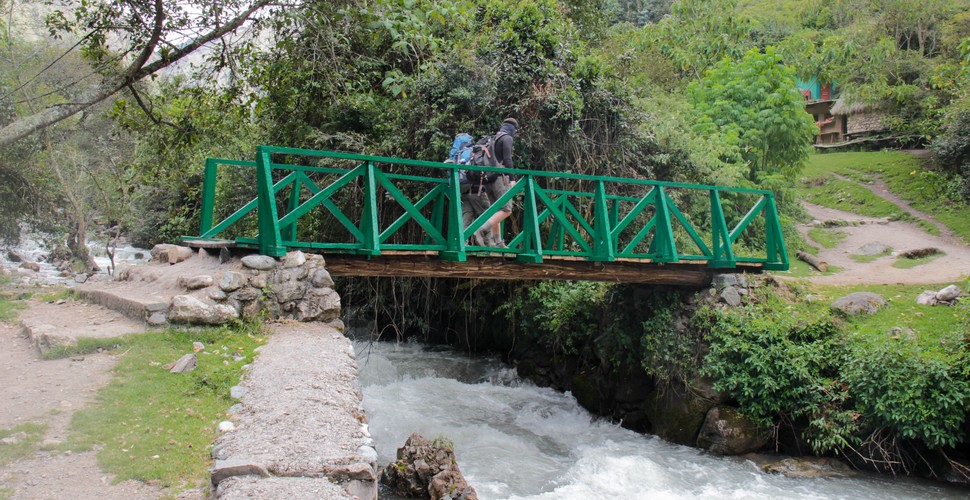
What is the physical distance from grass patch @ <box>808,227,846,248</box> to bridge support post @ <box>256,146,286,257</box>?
14202mm

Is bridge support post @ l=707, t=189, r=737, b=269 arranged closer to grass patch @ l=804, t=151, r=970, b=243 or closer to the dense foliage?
the dense foliage

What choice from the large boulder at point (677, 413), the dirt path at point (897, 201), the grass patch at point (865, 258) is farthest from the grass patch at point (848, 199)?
the large boulder at point (677, 413)

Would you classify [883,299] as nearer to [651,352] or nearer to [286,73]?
[651,352]

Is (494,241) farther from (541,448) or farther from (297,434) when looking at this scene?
(297,434)

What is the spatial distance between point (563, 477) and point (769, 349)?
10.3 ft

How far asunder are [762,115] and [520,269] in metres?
10.6

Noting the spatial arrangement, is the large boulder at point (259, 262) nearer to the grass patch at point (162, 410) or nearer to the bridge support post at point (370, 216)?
the grass patch at point (162, 410)

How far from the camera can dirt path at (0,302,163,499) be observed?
11.6ft

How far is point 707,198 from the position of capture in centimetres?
1448

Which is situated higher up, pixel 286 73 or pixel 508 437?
pixel 286 73

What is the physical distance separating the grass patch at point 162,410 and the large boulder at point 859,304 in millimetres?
7871

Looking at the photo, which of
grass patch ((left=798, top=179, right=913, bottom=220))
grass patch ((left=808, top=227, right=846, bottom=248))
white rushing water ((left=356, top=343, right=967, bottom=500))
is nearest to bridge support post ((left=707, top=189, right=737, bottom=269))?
white rushing water ((left=356, top=343, right=967, bottom=500))

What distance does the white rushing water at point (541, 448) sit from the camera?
771 centimetres

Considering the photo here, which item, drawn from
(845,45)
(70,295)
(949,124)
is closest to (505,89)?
(70,295)
